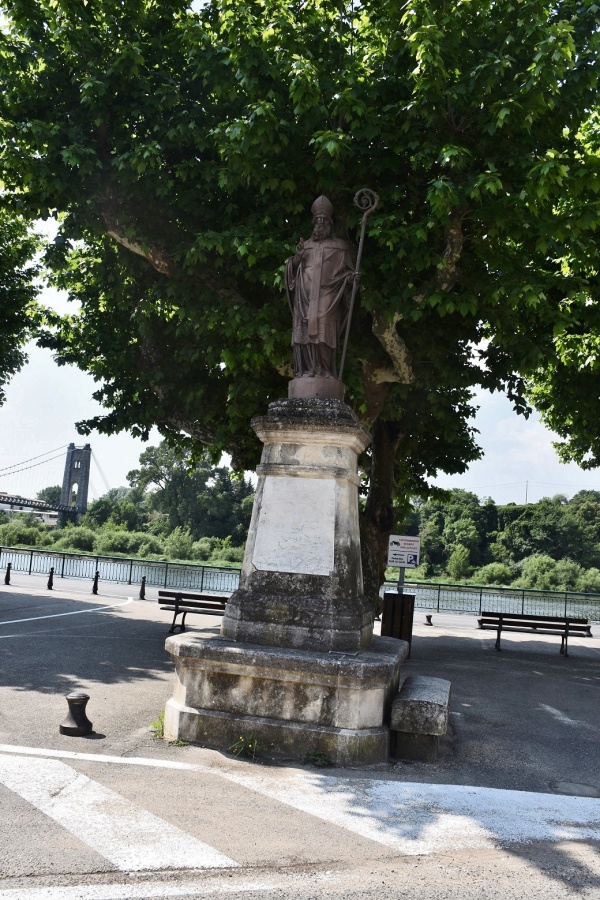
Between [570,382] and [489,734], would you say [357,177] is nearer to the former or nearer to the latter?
[570,382]

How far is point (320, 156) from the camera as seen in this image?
28.5 ft

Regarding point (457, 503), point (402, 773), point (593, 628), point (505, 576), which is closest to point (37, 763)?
point (402, 773)

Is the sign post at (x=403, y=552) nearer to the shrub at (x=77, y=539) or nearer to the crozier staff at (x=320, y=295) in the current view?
the crozier staff at (x=320, y=295)

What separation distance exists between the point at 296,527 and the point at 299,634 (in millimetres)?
931

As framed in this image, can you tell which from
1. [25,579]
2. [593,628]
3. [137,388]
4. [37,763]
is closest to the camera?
[37,763]

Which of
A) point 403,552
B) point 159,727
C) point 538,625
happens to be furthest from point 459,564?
point 159,727

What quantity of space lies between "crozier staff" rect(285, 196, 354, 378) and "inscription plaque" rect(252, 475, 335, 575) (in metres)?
1.20

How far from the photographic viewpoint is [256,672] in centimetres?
575

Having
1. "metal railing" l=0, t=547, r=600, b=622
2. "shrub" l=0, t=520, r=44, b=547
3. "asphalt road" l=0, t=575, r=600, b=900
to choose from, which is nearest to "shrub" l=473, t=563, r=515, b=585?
"metal railing" l=0, t=547, r=600, b=622

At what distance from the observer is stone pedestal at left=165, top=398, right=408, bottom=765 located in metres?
5.62

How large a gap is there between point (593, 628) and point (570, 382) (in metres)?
13.9

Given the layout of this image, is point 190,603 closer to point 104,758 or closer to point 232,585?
point 104,758

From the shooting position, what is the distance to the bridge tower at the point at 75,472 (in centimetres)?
9738

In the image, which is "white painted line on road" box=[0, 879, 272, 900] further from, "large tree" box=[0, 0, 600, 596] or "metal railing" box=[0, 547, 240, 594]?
"metal railing" box=[0, 547, 240, 594]
